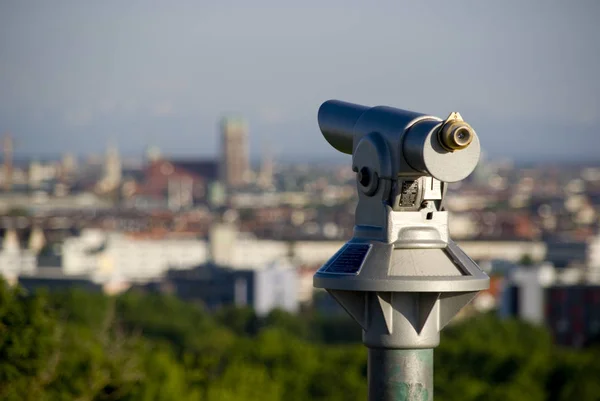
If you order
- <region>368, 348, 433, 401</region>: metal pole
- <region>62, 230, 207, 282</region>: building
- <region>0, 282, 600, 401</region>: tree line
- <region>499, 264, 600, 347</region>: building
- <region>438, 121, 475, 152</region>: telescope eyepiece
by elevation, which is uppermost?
<region>438, 121, 475, 152</region>: telescope eyepiece

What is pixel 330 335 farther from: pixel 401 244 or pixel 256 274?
pixel 401 244

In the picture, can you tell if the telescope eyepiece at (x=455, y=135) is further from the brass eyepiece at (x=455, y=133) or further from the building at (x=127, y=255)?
the building at (x=127, y=255)

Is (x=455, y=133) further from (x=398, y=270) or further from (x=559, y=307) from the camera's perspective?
(x=559, y=307)

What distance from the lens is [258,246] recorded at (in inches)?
4727

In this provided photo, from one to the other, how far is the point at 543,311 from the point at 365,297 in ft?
189

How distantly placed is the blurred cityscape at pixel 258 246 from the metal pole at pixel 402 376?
1989 inches

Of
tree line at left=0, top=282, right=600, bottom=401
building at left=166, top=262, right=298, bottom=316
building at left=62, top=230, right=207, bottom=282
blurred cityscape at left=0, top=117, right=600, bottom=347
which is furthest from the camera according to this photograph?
building at left=62, top=230, right=207, bottom=282

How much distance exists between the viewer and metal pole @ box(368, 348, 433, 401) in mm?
4340

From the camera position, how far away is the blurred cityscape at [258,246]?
69.7 m

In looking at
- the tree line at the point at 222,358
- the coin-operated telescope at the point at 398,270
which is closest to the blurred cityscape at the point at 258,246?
the tree line at the point at 222,358

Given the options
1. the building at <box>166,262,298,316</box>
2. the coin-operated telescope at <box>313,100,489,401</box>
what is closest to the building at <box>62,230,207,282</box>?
the building at <box>166,262,298,316</box>

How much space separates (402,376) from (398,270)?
0.24 m

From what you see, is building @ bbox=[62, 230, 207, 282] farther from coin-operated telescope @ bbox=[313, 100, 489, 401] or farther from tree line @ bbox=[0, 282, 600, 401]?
coin-operated telescope @ bbox=[313, 100, 489, 401]

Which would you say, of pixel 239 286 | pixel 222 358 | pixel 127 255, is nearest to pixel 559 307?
pixel 222 358
